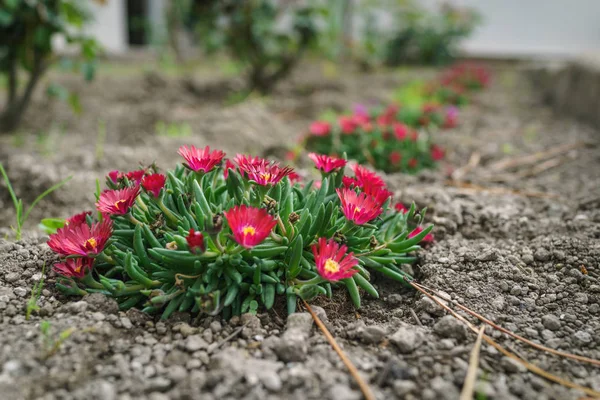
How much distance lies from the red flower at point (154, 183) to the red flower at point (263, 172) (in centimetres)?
25

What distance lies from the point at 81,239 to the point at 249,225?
1.67 feet

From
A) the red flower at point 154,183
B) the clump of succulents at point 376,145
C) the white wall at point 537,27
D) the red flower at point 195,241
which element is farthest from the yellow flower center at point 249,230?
the white wall at point 537,27

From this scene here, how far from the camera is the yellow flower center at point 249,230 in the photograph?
1.28m

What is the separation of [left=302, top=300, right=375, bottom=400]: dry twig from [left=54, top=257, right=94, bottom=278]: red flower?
2.05 feet

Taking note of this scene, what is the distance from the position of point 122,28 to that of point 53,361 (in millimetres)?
8714

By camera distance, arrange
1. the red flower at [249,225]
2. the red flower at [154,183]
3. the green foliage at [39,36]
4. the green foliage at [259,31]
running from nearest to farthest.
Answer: the red flower at [249,225], the red flower at [154,183], the green foliage at [39,36], the green foliage at [259,31]

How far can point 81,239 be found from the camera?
57.2 inches

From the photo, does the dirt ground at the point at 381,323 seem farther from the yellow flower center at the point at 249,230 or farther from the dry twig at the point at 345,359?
the yellow flower center at the point at 249,230

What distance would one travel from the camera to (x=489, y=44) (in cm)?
1081

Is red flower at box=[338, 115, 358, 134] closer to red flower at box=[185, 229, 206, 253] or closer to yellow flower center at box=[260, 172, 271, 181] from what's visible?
yellow flower center at box=[260, 172, 271, 181]

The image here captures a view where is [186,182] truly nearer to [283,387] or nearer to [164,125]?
[283,387]

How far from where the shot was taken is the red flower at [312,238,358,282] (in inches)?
51.5

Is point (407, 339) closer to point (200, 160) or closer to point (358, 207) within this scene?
point (358, 207)

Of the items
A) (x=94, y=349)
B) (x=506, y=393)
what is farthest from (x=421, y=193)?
(x=94, y=349)
